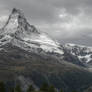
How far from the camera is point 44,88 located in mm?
110938

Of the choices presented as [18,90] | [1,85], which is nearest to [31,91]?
[18,90]

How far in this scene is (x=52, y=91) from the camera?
102 meters

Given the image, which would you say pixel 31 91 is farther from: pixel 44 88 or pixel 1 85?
pixel 1 85

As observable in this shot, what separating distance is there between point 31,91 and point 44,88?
23.6 ft

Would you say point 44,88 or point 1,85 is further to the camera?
point 44,88

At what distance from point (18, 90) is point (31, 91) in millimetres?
4971

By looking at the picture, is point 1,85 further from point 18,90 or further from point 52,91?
point 52,91

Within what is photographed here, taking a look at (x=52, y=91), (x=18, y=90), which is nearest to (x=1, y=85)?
(x=18, y=90)

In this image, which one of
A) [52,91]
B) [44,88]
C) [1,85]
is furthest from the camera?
[44,88]

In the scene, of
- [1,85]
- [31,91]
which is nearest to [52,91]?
[31,91]

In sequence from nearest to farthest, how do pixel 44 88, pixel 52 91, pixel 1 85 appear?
pixel 1 85 → pixel 52 91 → pixel 44 88

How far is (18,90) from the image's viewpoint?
10588 centimetres

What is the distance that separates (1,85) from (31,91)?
15076 millimetres

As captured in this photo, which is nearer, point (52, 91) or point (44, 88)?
point (52, 91)
